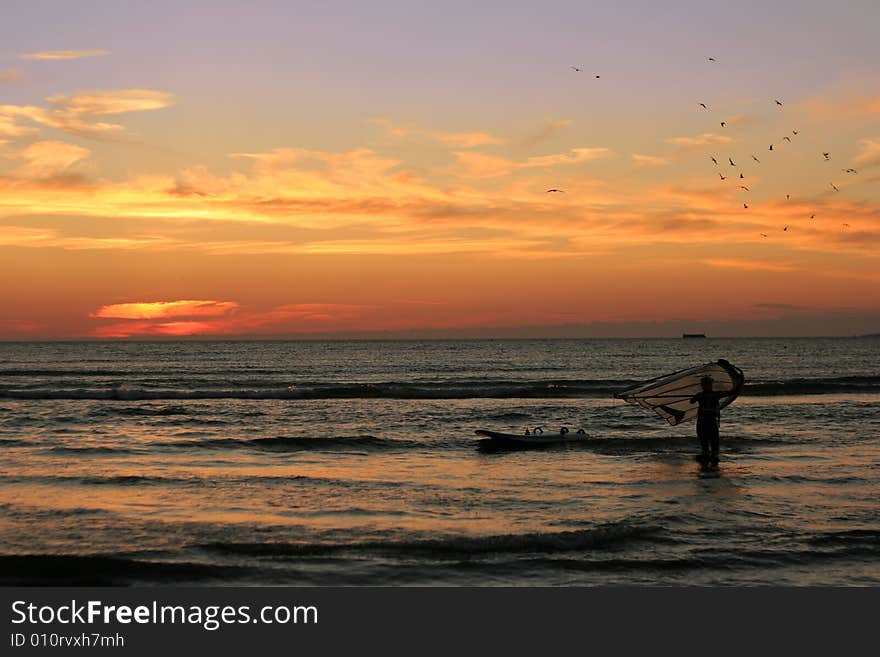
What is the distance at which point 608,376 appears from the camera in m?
70.0

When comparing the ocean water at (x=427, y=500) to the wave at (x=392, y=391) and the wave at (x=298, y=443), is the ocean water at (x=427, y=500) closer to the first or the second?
the wave at (x=298, y=443)

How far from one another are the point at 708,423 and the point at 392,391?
3047 centimetres

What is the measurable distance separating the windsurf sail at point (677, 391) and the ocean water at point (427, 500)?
3.29 ft

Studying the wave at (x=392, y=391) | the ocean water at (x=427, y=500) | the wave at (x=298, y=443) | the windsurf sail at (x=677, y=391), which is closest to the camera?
the ocean water at (x=427, y=500)

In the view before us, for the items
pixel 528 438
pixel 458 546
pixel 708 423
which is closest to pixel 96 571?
pixel 458 546

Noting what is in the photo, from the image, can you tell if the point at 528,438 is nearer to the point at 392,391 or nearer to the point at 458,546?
the point at 458,546

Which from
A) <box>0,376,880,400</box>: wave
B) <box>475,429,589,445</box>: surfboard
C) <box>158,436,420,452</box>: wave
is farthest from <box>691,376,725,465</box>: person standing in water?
<box>0,376,880,400</box>: wave

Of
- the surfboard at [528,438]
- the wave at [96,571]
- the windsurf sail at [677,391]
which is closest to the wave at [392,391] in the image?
the windsurf sail at [677,391]

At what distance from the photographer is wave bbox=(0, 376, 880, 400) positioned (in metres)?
48.8

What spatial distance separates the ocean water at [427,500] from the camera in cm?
1255

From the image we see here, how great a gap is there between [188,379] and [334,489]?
49.6 m

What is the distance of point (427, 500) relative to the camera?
17.3 m

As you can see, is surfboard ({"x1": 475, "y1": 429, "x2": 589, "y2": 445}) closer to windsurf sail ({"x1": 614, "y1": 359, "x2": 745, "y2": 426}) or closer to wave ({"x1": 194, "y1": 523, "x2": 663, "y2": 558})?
windsurf sail ({"x1": 614, "y1": 359, "x2": 745, "y2": 426})

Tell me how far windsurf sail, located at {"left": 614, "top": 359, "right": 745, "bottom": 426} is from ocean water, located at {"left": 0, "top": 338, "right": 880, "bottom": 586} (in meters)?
1.00
